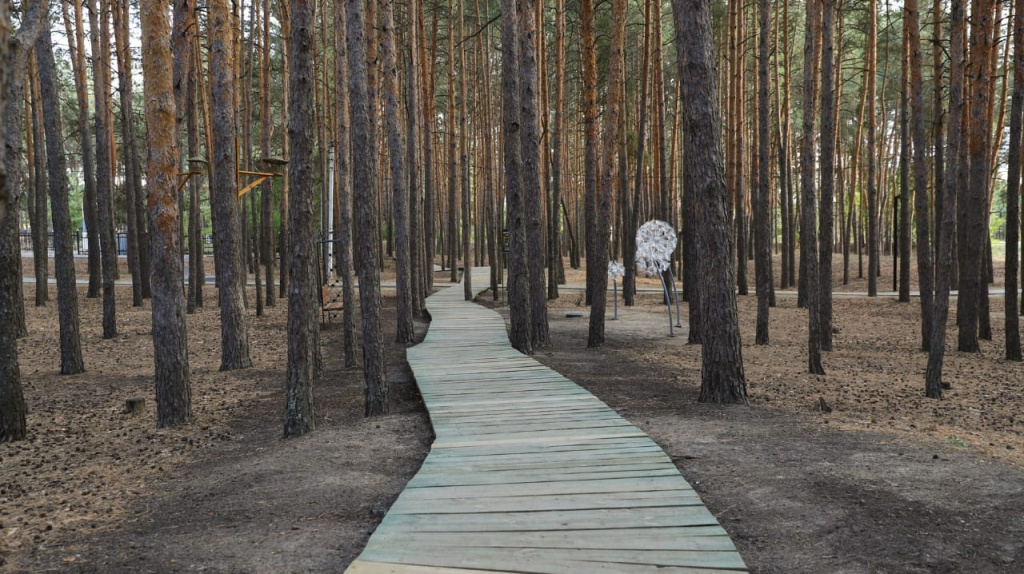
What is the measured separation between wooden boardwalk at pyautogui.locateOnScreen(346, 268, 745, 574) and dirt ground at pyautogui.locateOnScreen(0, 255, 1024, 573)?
0.31 meters

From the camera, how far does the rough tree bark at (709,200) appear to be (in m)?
7.59

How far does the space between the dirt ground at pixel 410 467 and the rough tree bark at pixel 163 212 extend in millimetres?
475

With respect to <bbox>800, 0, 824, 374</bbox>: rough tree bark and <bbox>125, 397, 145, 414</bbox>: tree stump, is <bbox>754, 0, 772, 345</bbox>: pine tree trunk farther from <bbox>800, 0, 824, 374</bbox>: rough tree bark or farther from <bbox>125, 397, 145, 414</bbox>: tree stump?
<bbox>125, 397, 145, 414</bbox>: tree stump

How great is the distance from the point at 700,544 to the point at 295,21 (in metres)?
5.38

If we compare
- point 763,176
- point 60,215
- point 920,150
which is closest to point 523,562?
point 60,215

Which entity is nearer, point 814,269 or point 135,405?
point 135,405

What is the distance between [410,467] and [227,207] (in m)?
6.85

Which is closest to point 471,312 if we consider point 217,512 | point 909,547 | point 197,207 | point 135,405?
point 197,207

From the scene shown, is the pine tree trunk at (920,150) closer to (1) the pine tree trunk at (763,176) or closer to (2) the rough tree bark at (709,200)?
(1) the pine tree trunk at (763,176)

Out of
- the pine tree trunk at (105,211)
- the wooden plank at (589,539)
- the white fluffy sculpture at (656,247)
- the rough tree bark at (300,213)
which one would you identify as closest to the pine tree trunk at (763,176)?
the white fluffy sculpture at (656,247)

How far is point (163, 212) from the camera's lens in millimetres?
7402

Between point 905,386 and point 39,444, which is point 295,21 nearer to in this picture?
point 39,444

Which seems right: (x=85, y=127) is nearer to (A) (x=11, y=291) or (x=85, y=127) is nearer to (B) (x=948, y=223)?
(A) (x=11, y=291)

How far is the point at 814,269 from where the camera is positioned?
10719 mm
